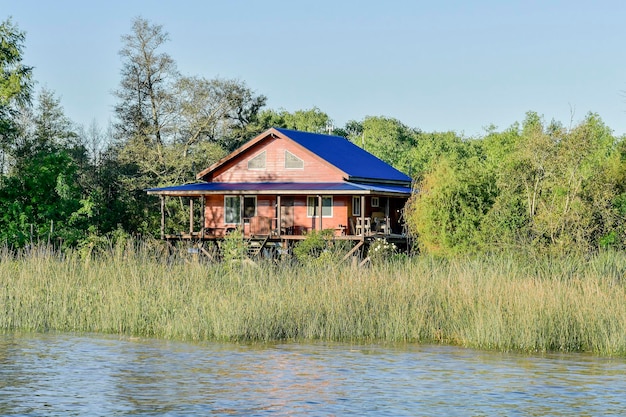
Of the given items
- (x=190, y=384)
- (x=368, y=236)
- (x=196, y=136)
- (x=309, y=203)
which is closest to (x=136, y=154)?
(x=196, y=136)

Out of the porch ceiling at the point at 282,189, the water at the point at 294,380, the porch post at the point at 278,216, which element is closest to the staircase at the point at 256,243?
the porch post at the point at 278,216

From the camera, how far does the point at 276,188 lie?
40.3 meters

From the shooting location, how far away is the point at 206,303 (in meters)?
18.3

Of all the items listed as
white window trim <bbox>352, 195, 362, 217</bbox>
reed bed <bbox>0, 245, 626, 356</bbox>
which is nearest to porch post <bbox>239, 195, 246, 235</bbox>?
white window trim <bbox>352, 195, 362, 217</bbox>

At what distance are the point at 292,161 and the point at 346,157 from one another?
2890mm

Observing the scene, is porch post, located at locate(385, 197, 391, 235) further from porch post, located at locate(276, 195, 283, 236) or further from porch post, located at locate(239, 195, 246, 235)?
porch post, located at locate(239, 195, 246, 235)

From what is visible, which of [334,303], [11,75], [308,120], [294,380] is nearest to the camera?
[294,380]

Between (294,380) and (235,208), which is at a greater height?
(235,208)

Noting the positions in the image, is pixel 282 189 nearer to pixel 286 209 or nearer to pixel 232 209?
pixel 286 209

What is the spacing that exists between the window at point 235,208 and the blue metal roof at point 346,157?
3191 mm

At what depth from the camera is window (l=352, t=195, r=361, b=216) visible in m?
41.5

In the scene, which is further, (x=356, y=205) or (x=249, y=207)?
(x=249, y=207)

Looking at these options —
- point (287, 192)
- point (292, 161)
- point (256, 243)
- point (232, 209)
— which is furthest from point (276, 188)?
point (232, 209)

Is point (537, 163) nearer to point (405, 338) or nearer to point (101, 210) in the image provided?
point (405, 338)
